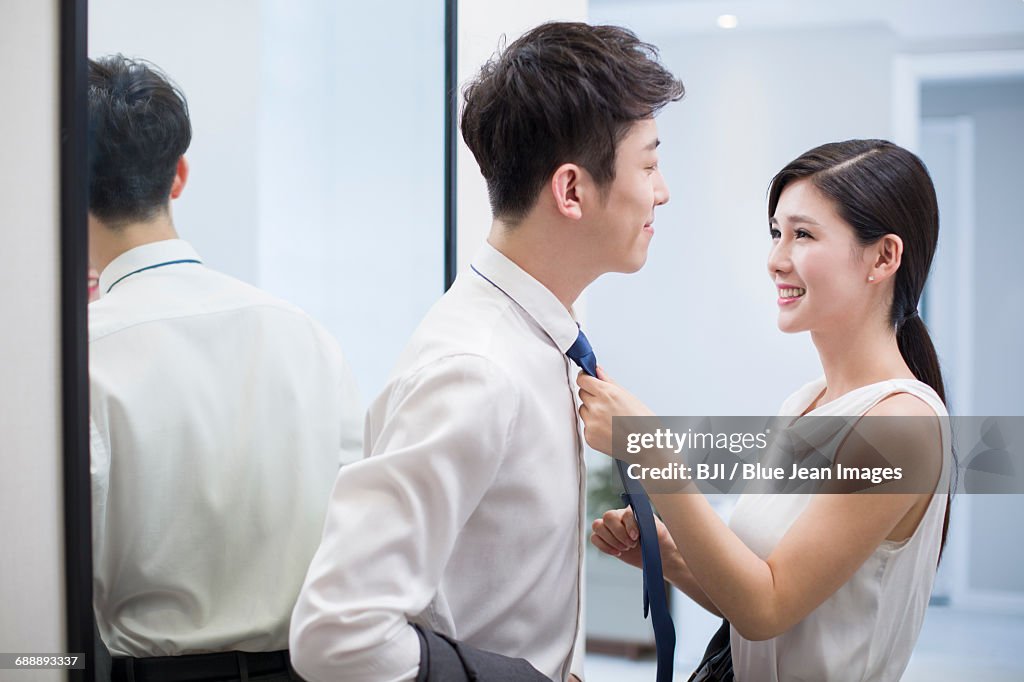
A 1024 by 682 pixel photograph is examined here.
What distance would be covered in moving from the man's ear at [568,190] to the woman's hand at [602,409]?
0.23 m

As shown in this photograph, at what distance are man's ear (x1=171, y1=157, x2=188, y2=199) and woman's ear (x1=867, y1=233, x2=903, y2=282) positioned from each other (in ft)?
3.40

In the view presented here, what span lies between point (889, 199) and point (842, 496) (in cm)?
47

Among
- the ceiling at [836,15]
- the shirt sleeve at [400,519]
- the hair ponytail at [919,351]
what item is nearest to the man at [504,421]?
the shirt sleeve at [400,519]

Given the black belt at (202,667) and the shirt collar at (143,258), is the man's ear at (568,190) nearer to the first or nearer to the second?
the shirt collar at (143,258)

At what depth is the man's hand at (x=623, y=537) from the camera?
136cm

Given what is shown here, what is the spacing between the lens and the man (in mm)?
902

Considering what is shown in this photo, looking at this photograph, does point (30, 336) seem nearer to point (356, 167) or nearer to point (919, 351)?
point (356, 167)

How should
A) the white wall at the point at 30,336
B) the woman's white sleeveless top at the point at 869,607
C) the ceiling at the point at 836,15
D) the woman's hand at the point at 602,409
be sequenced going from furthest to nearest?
the ceiling at the point at 836,15
the woman's white sleeveless top at the point at 869,607
the woman's hand at the point at 602,409
the white wall at the point at 30,336

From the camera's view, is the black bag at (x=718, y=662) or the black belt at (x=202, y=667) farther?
the black bag at (x=718, y=662)

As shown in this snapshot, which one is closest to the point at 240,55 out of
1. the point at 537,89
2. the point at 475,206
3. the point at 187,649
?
the point at 537,89

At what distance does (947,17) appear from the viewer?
298cm

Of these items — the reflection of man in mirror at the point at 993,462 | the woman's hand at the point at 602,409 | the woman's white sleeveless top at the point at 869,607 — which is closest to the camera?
the woman's hand at the point at 602,409

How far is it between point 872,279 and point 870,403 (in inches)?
8.1

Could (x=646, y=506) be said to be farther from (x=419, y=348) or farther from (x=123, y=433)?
(x=123, y=433)
